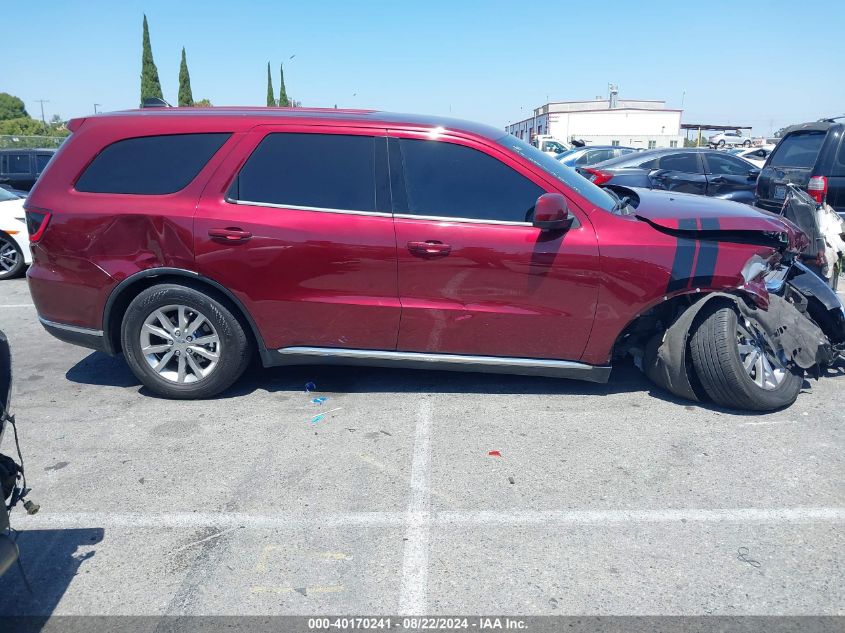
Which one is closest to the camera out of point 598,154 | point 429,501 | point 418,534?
point 418,534

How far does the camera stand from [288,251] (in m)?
4.26

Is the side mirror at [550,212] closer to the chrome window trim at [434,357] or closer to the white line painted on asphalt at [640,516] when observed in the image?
the chrome window trim at [434,357]

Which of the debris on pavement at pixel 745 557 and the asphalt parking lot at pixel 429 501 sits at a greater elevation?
the debris on pavement at pixel 745 557

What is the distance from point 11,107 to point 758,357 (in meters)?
119

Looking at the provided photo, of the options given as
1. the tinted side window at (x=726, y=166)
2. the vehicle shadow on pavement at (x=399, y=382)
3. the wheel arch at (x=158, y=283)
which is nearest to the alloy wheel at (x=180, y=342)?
the wheel arch at (x=158, y=283)

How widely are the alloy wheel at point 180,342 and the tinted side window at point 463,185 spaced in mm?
1600

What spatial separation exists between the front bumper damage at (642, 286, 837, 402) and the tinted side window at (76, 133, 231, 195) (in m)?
3.17

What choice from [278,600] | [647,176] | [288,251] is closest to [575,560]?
[278,600]

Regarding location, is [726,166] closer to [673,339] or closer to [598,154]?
[598,154]

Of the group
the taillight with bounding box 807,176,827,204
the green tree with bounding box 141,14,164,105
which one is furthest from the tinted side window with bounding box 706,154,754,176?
the green tree with bounding box 141,14,164,105

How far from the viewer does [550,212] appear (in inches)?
158

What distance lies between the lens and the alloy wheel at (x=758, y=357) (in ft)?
14.1

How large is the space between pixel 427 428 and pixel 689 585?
1.82 metres

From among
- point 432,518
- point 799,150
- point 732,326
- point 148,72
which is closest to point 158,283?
point 432,518
